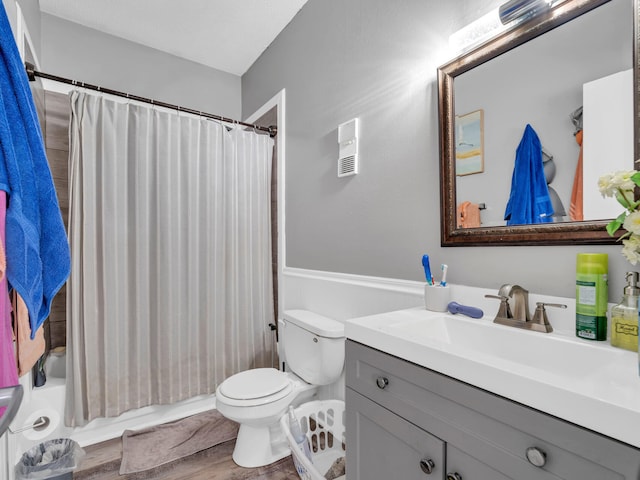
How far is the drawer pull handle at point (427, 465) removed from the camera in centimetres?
75

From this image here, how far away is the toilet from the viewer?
153 cm

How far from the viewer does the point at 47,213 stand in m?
0.93

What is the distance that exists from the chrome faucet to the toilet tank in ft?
2.57

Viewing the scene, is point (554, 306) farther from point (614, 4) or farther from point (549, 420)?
point (614, 4)

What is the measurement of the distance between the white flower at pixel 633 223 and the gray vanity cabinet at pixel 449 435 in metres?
0.43

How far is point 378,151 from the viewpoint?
151 centimetres

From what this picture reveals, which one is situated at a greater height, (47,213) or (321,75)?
(321,75)

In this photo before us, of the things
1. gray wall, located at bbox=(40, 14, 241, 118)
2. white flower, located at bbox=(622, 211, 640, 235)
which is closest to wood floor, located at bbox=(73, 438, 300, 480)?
white flower, located at bbox=(622, 211, 640, 235)

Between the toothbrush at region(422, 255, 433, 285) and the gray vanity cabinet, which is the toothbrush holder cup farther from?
the gray vanity cabinet

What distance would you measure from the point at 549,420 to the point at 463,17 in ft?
4.20

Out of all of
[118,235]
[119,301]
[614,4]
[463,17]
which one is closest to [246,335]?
[119,301]

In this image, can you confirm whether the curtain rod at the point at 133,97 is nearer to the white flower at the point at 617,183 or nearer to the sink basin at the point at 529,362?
the sink basin at the point at 529,362

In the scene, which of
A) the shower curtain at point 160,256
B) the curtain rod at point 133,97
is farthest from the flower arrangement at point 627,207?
the curtain rod at point 133,97

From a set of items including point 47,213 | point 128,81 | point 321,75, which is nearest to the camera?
point 47,213
